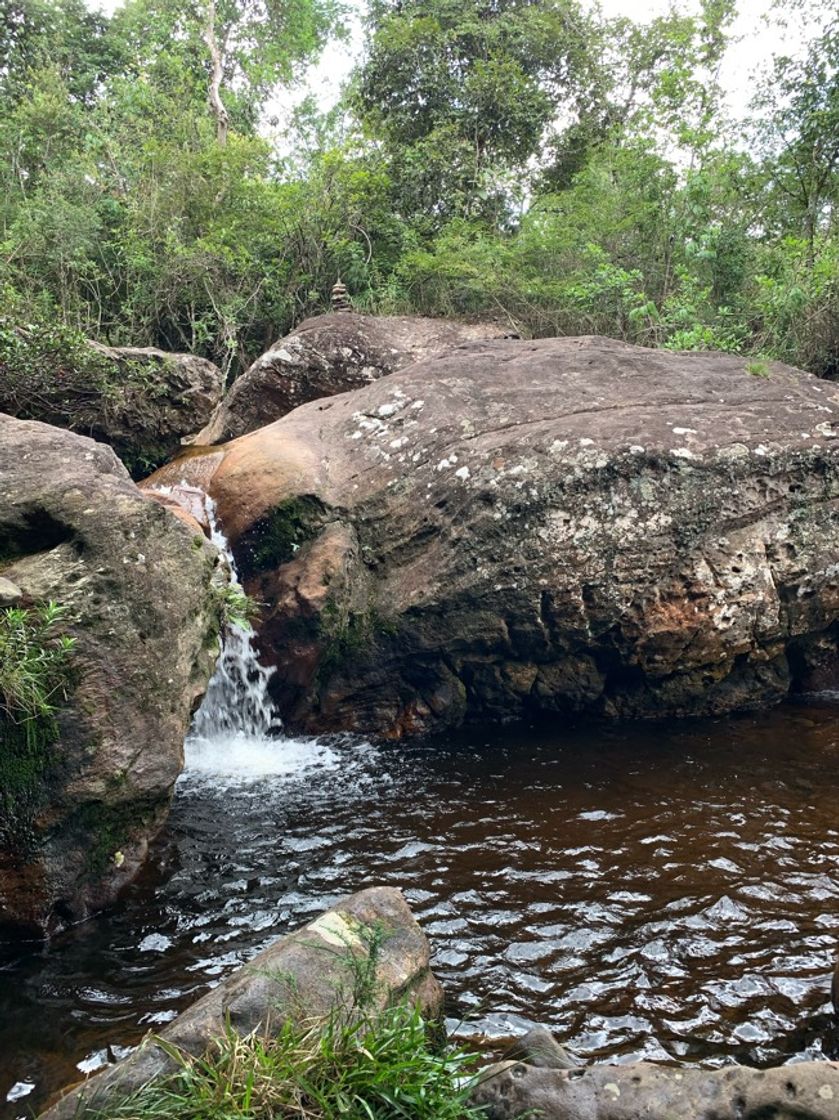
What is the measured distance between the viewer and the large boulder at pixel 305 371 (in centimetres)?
1142

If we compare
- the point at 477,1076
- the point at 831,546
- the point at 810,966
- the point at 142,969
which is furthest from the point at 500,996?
the point at 831,546

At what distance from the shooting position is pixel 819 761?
20.1ft

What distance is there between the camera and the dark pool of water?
3.38 m

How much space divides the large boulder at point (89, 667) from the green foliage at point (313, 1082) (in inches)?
86.2

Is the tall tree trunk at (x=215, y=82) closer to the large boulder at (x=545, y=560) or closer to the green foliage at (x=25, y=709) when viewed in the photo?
the large boulder at (x=545, y=560)

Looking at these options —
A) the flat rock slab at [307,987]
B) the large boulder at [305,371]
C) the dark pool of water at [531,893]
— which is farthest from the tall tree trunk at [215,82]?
the flat rock slab at [307,987]

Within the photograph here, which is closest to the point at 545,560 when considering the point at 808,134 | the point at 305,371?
the point at 305,371

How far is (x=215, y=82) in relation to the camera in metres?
18.6

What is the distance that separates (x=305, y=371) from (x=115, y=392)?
8.79ft

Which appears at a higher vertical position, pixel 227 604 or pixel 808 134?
pixel 808 134

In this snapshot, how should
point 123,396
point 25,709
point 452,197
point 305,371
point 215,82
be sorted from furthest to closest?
point 215,82, point 452,197, point 305,371, point 123,396, point 25,709

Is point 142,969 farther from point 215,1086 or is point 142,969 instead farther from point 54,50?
point 54,50

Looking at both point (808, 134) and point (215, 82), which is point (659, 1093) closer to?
point (808, 134)

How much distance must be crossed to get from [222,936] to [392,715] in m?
3.38
